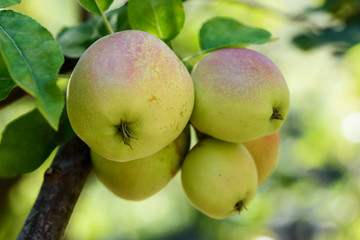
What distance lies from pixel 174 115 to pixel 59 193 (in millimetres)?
314

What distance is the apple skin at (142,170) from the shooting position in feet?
3.17

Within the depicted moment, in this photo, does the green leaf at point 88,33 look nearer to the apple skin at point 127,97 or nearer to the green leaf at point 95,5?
the green leaf at point 95,5

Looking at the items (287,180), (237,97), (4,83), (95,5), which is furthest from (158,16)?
(287,180)

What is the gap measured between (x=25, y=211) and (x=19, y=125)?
1532 millimetres

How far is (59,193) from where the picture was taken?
0.94 m

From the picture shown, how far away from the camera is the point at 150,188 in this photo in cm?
102

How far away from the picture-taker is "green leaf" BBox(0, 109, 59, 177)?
1.00 m

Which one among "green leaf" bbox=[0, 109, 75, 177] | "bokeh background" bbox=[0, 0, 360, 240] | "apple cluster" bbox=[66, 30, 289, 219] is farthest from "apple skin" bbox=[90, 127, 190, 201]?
"bokeh background" bbox=[0, 0, 360, 240]

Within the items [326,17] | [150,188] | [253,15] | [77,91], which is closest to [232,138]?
[150,188]

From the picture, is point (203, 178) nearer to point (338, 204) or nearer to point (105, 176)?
point (105, 176)

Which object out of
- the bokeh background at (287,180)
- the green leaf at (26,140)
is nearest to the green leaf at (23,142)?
the green leaf at (26,140)

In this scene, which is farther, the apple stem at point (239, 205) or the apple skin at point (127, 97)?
the apple stem at point (239, 205)

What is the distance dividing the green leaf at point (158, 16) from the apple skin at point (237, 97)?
11 centimetres

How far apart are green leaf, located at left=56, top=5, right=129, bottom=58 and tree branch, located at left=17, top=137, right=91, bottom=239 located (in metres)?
0.23
